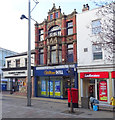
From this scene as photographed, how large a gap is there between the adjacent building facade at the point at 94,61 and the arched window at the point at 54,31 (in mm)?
3835

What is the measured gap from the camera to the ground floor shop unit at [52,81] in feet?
63.0

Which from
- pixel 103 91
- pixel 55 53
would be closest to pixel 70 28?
pixel 55 53

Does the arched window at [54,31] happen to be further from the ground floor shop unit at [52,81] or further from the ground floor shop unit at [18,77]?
the ground floor shop unit at [18,77]

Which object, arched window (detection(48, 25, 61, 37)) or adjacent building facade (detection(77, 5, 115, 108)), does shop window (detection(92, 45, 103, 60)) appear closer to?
adjacent building facade (detection(77, 5, 115, 108))

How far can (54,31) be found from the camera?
69.8 feet

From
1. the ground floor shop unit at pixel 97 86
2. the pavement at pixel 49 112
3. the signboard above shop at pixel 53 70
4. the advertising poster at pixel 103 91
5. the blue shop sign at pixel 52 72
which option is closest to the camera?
the pavement at pixel 49 112

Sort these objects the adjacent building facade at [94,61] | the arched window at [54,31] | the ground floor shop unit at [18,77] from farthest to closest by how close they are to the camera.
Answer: the ground floor shop unit at [18,77] < the arched window at [54,31] < the adjacent building facade at [94,61]

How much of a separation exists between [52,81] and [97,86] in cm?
675

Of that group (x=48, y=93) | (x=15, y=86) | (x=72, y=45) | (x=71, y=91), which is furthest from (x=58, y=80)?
(x=15, y=86)

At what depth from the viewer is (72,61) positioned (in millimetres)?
18891

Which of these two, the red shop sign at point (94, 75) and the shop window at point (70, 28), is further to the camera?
the shop window at point (70, 28)

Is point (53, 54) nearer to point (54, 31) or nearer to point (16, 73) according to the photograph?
point (54, 31)

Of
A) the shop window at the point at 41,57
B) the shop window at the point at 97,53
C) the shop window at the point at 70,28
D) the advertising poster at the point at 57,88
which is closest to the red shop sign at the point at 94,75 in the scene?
the shop window at the point at 97,53

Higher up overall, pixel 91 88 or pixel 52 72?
pixel 52 72
